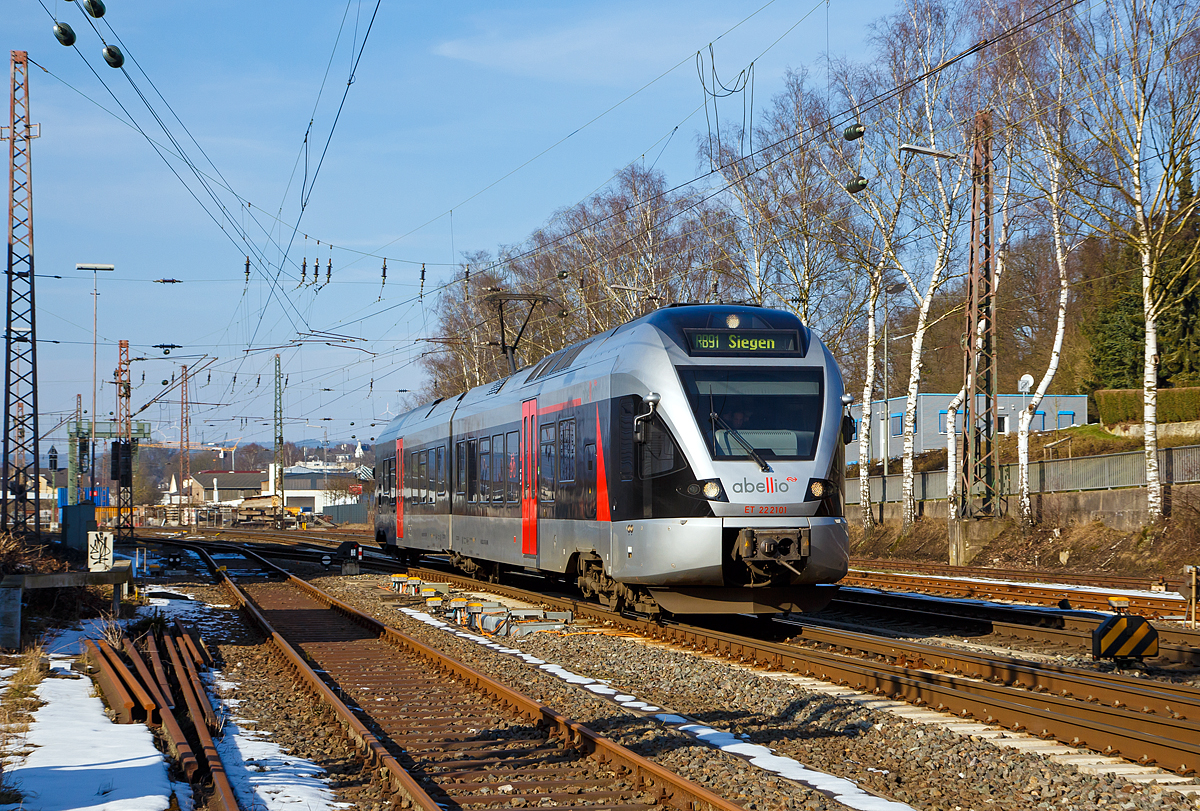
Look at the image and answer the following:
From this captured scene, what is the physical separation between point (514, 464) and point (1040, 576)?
10.4m

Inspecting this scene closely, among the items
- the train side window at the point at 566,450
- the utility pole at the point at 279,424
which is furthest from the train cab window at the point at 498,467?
the utility pole at the point at 279,424

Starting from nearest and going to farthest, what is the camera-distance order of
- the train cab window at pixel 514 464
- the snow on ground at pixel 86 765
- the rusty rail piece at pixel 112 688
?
the snow on ground at pixel 86 765, the rusty rail piece at pixel 112 688, the train cab window at pixel 514 464

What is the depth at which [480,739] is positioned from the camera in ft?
27.4

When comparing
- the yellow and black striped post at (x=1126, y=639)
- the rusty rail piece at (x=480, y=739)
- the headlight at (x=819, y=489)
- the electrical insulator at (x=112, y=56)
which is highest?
the electrical insulator at (x=112, y=56)

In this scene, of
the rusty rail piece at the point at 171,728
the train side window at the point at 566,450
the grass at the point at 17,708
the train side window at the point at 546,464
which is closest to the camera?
the grass at the point at 17,708

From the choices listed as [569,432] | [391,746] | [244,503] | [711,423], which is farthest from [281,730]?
[244,503]

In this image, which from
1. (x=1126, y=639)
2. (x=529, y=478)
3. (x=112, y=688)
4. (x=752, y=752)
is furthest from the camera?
(x=529, y=478)

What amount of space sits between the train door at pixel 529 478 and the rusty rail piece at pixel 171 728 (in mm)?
6753

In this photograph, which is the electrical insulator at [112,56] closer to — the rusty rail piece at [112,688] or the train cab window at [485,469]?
the rusty rail piece at [112,688]

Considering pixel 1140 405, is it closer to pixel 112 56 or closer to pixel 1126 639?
pixel 1126 639

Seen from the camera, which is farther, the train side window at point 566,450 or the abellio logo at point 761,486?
the train side window at point 566,450

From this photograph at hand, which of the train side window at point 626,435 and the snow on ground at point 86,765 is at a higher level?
the train side window at point 626,435

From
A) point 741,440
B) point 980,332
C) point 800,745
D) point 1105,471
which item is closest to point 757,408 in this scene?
point 741,440

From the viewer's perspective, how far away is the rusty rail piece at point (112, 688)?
870cm
